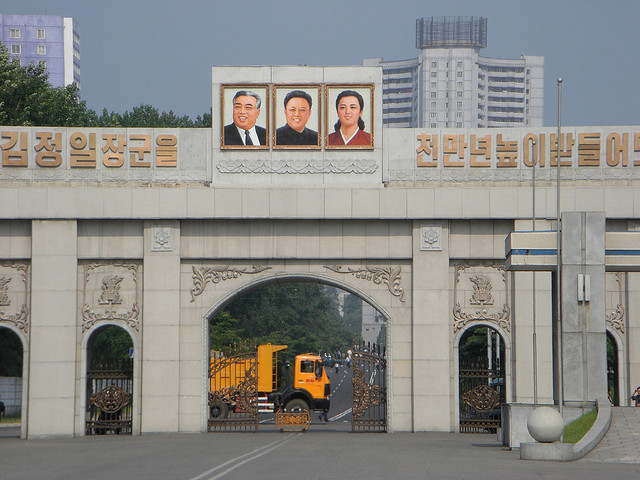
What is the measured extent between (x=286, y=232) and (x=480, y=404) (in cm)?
762

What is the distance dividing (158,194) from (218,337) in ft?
97.9

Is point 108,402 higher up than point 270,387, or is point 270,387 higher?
point 108,402

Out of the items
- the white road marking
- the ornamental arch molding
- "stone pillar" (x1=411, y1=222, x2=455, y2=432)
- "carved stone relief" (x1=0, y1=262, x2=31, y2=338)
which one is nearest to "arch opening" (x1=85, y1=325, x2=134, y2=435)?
"carved stone relief" (x1=0, y1=262, x2=31, y2=338)

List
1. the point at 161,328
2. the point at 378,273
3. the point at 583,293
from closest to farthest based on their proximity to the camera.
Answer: the point at 583,293 → the point at 161,328 → the point at 378,273

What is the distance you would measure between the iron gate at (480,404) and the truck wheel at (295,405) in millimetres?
6975

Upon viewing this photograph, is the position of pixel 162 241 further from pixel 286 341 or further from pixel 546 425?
pixel 286 341

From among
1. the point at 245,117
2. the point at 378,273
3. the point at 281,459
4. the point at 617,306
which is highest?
the point at 245,117

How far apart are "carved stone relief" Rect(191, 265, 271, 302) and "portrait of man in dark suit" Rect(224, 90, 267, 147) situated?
3610mm

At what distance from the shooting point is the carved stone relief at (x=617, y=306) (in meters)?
29.0

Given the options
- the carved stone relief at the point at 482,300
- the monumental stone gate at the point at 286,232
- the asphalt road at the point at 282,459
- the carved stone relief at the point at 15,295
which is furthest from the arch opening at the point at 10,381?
the carved stone relief at the point at 482,300

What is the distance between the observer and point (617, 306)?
29.1 metres

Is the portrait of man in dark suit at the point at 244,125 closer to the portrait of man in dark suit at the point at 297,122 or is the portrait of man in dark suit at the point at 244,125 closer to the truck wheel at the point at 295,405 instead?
the portrait of man in dark suit at the point at 297,122

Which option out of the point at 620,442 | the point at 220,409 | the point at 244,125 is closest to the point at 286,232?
the point at 244,125

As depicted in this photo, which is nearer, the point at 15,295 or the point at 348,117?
the point at 15,295
